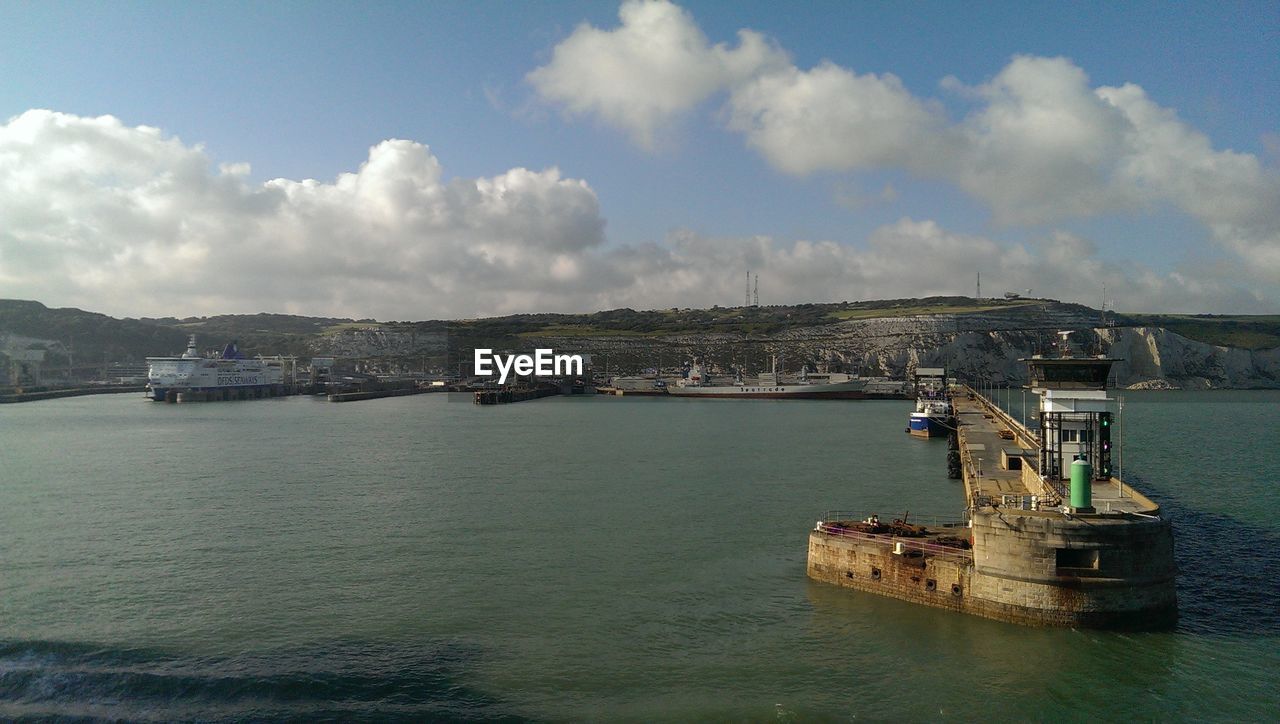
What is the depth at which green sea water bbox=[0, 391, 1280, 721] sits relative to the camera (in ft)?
52.1

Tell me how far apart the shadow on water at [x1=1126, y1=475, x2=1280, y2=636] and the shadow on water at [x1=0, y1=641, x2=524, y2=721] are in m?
16.3

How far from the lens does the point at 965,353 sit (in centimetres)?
16875

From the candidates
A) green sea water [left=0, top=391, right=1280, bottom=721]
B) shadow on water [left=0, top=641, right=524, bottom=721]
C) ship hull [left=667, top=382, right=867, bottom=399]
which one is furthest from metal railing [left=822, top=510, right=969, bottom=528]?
ship hull [left=667, top=382, right=867, bottom=399]

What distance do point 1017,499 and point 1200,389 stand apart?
6603 inches

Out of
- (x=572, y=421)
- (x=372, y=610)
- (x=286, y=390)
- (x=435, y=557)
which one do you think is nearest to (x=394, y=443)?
(x=572, y=421)

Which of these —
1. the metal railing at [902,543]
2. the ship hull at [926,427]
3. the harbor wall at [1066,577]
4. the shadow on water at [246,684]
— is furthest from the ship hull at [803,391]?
the shadow on water at [246,684]

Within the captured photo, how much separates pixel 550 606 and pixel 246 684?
284 inches

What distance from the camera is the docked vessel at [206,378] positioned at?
12338 centimetres

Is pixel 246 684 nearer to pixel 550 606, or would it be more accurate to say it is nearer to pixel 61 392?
pixel 550 606

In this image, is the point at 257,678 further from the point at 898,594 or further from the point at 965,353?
the point at 965,353

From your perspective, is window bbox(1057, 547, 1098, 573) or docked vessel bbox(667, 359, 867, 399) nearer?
window bbox(1057, 547, 1098, 573)

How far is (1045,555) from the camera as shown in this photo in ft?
59.7

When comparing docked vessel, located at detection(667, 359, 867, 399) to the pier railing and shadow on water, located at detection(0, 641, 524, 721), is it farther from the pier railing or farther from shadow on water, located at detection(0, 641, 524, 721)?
shadow on water, located at detection(0, 641, 524, 721)

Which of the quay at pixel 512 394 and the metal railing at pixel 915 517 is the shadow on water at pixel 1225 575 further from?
the quay at pixel 512 394
